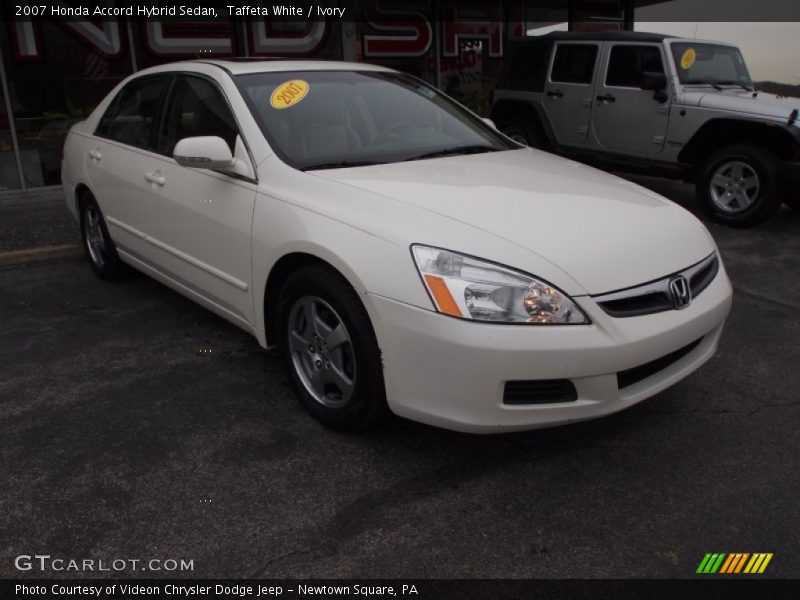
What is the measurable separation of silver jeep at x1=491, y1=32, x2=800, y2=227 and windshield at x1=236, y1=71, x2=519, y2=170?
12.7 feet

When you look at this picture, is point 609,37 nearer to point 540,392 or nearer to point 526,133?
point 526,133

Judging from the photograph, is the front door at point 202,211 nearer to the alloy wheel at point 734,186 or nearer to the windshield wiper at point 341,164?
the windshield wiper at point 341,164

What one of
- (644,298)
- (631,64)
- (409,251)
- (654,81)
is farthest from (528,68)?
(409,251)

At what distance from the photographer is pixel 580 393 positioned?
102 inches

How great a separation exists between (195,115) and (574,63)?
5.85 m

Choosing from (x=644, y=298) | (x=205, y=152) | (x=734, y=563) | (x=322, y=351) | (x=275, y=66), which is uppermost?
(x=275, y=66)

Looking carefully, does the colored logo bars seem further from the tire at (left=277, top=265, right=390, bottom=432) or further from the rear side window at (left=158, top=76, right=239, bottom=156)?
the rear side window at (left=158, top=76, right=239, bottom=156)

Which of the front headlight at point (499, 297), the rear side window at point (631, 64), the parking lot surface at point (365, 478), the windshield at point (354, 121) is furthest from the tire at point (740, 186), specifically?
the front headlight at point (499, 297)

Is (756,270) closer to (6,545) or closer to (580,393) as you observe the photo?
(580,393)

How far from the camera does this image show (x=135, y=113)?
4.59m

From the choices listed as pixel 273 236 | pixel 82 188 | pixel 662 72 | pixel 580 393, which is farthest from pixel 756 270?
pixel 82 188

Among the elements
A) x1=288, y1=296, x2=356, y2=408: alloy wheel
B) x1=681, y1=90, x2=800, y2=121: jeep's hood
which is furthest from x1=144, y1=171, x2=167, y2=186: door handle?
x1=681, y1=90, x2=800, y2=121: jeep's hood

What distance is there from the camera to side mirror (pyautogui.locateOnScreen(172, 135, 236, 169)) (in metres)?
3.32

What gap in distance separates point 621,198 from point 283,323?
1627mm
